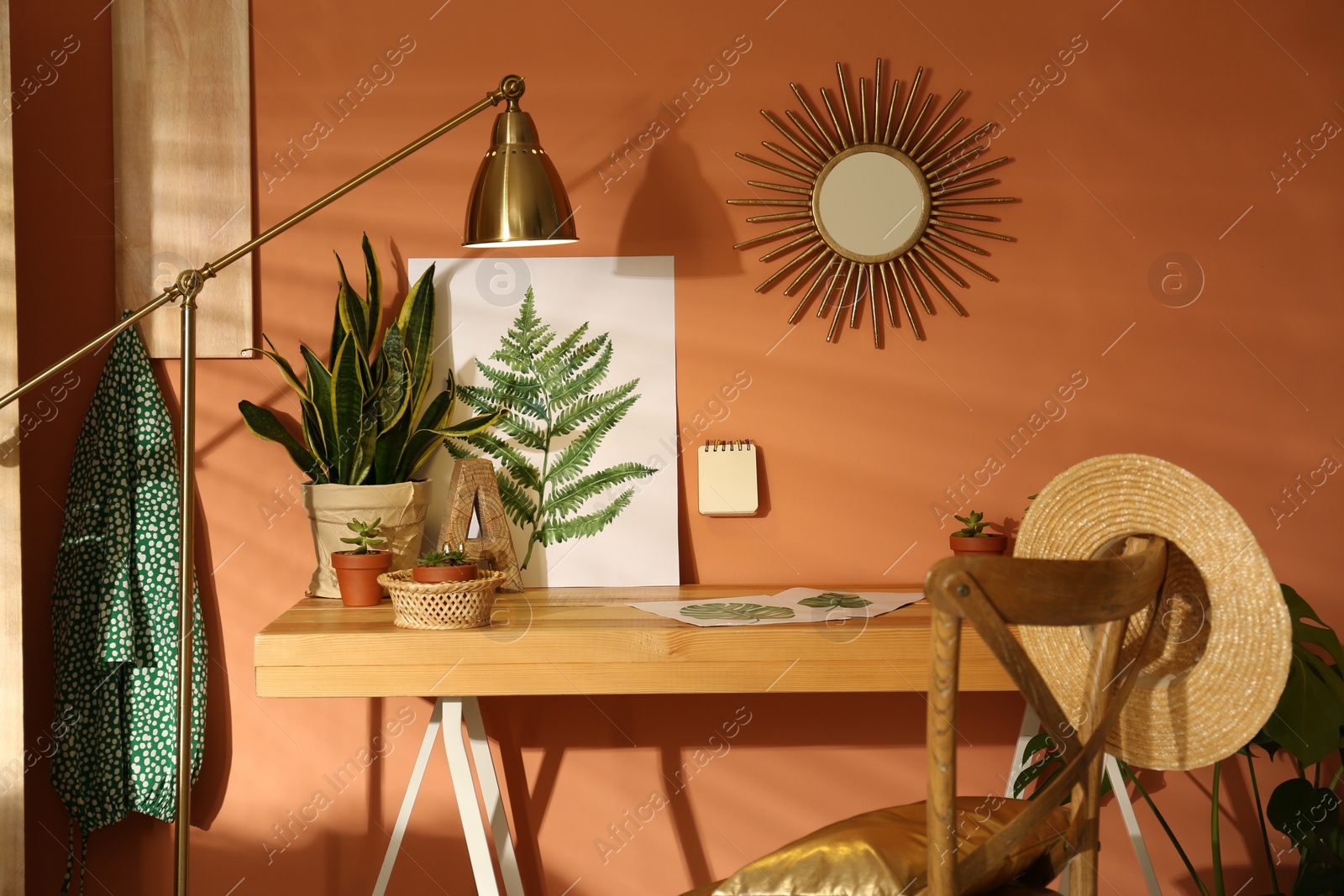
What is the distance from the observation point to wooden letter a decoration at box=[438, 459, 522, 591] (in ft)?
7.15

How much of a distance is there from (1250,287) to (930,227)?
762 millimetres

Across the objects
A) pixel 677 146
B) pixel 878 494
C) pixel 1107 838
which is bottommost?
pixel 1107 838

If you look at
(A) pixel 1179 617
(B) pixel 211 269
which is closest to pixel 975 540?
(A) pixel 1179 617

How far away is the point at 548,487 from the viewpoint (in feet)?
7.66

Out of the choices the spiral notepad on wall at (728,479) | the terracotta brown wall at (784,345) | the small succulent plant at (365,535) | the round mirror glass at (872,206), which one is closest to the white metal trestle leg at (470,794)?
the terracotta brown wall at (784,345)

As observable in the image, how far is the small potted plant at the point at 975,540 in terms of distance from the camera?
7.20 ft

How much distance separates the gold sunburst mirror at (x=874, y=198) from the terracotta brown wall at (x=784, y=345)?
53mm

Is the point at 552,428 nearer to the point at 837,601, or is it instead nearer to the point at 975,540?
the point at 837,601

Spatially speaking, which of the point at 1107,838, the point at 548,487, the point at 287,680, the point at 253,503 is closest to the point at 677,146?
the point at 548,487

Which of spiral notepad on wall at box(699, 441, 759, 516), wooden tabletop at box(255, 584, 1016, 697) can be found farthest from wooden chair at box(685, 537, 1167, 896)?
spiral notepad on wall at box(699, 441, 759, 516)

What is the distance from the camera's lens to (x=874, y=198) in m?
2.35

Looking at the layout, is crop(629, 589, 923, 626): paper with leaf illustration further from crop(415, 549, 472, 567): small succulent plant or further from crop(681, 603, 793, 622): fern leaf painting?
crop(415, 549, 472, 567): small succulent plant

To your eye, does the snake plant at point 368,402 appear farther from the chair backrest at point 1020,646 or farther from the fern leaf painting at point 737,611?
the chair backrest at point 1020,646

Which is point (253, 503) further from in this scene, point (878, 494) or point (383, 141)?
point (878, 494)
